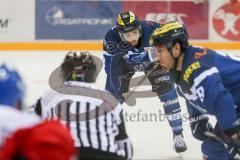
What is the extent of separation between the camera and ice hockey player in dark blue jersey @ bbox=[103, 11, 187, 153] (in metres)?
3.92

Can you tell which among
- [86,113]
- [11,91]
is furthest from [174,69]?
[11,91]

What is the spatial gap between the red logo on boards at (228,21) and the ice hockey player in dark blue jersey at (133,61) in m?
2.45

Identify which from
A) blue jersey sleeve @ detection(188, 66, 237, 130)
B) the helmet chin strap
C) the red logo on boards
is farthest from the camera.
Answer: the red logo on boards

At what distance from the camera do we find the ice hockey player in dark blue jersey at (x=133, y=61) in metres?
3.92

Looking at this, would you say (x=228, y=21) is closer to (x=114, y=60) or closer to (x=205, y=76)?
(x=114, y=60)

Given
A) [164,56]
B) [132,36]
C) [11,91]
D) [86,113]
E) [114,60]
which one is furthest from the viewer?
[114,60]

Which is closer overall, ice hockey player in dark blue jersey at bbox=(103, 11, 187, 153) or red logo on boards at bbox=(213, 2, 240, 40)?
ice hockey player in dark blue jersey at bbox=(103, 11, 187, 153)

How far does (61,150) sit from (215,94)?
1.10 m

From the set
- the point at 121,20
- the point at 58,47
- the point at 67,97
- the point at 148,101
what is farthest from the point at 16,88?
the point at 58,47

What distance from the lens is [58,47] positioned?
634 centimetres

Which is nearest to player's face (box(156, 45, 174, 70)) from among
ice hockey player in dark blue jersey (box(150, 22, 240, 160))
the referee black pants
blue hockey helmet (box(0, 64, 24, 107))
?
ice hockey player in dark blue jersey (box(150, 22, 240, 160))

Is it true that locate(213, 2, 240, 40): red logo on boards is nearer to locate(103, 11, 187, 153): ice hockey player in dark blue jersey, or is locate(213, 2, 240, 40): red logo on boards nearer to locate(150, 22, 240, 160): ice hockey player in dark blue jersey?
locate(103, 11, 187, 153): ice hockey player in dark blue jersey

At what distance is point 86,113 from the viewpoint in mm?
2137

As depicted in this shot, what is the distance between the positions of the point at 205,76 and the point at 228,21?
13.5ft
